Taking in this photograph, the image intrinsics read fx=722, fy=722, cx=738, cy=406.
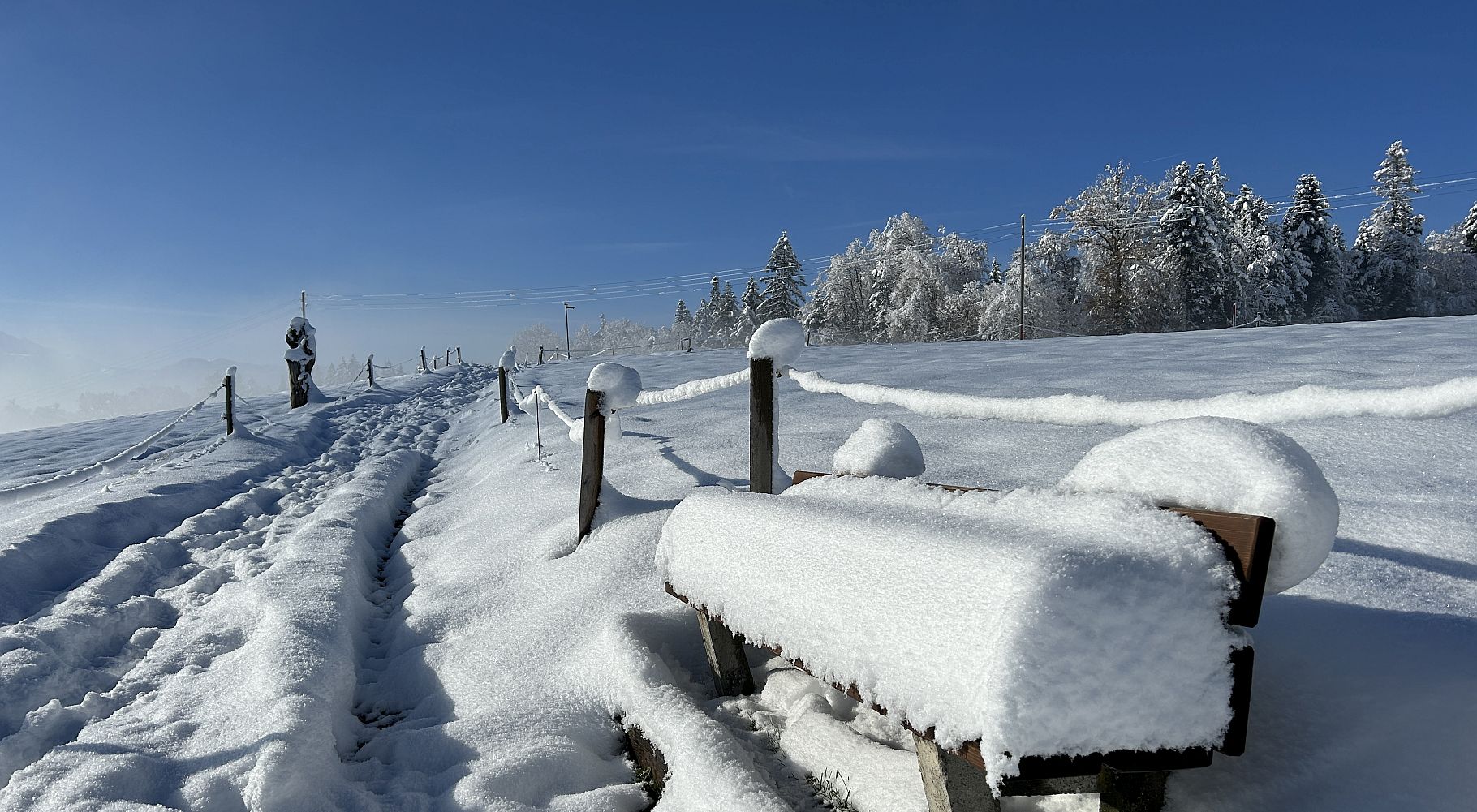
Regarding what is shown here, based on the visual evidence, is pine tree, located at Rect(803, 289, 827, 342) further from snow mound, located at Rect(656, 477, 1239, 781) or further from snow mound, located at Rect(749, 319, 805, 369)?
snow mound, located at Rect(656, 477, 1239, 781)

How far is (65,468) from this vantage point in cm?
962

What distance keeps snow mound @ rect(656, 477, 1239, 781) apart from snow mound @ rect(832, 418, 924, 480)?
709mm

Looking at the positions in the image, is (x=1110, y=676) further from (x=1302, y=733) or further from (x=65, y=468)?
(x=65, y=468)

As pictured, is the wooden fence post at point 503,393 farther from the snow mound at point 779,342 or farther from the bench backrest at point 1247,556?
the bench backrest at point 1247,556

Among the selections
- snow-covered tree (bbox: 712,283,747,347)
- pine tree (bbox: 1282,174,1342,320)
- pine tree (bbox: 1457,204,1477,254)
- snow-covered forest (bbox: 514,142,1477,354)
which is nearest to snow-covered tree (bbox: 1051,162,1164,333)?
snow-covered forest (bbox: 514,142,1477,354)

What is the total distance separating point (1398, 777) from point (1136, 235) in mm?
45502

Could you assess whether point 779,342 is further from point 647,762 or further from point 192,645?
point 192,645

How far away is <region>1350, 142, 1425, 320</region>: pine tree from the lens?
1706 inches

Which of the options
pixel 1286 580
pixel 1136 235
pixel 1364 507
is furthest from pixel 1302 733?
pixel 1136 235

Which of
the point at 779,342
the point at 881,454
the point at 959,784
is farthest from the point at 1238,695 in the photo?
the point at 779,342

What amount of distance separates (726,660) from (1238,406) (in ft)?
5.58

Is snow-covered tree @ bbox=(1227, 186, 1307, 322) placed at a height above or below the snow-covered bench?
above

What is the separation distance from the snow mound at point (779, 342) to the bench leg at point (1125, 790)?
1.93 meters

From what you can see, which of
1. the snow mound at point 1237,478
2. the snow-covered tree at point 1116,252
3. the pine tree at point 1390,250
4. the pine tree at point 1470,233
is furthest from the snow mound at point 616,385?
the pine tree at point 1470,233
